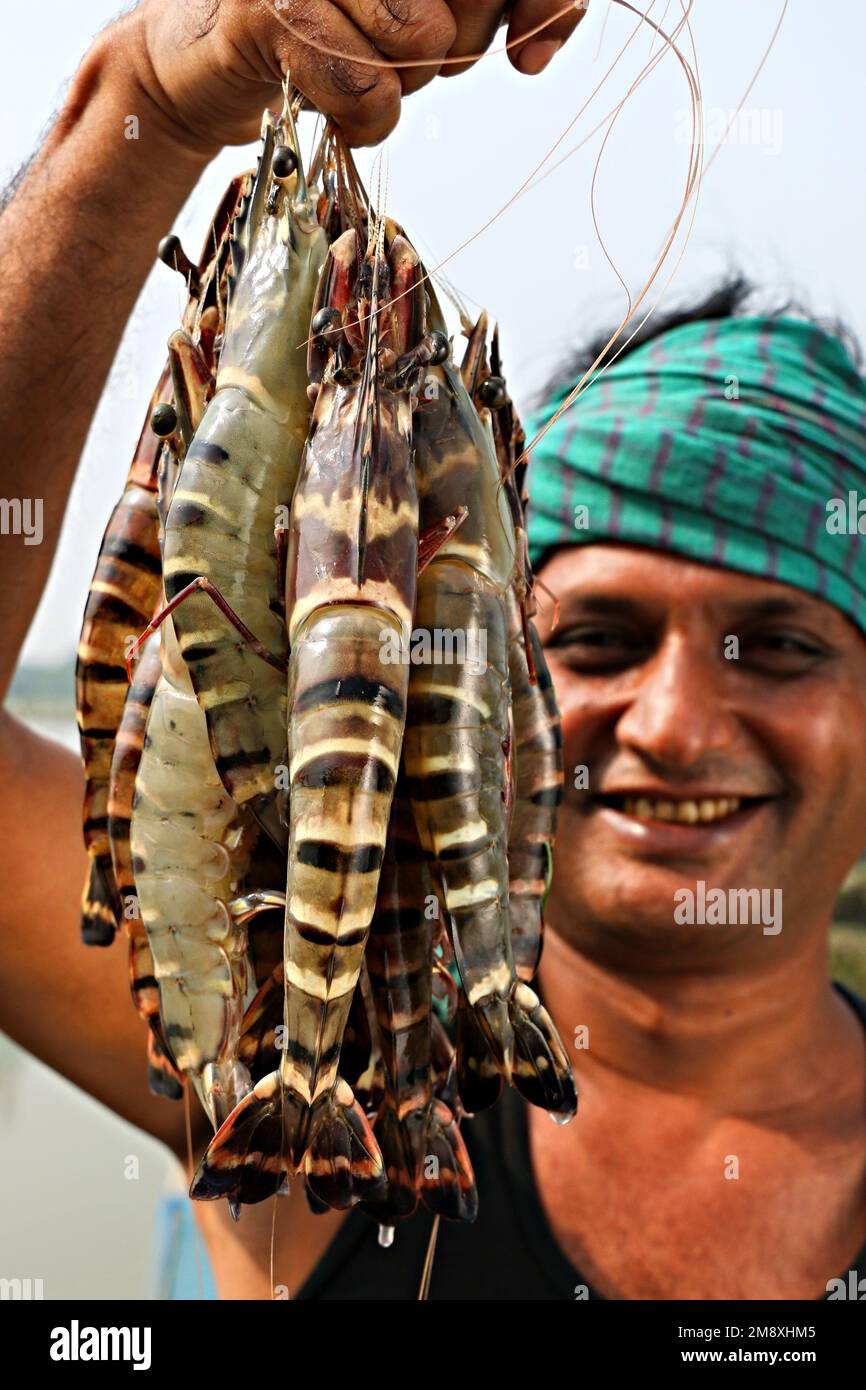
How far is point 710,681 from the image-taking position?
113 centimetres

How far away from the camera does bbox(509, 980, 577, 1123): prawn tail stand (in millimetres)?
419

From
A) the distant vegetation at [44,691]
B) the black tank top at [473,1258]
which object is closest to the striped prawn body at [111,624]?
the black tank top at [473,1258]

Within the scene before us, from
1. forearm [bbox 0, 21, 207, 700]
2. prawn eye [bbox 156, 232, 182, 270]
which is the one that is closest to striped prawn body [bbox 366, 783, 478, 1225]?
prawn eye [bbox 156, 232, 182, 270]

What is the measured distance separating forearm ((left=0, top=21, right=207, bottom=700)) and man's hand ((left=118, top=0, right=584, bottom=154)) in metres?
0.03

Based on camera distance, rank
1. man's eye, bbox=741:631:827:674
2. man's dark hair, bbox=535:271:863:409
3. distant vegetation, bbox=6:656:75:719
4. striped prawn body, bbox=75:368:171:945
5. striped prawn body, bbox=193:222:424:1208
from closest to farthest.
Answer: striped prawn body, bbox=193:222:424:1208, striped prawn body, bbox=75:368:171:945, man's eye, bbox=741:631:827:674, man's dark hair, bbox=535:271:863:409, distant vegetation, bbox=6:656:75:719

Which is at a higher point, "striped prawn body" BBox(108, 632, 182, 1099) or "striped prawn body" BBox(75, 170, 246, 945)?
"striped prawn body" BBox(75, 170, 246, 945)

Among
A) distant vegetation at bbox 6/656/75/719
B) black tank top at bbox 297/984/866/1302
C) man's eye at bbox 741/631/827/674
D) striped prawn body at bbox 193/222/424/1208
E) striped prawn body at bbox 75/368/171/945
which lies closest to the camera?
striped prawn body at bbox 193/222/424/1208

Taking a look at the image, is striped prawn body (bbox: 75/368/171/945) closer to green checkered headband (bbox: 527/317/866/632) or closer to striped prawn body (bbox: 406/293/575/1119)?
striped prawn body (bbox: 406/293/575/1119)

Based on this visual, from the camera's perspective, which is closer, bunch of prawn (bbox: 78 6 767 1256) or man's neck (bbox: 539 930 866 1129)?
bunch of prawn (bbox: 78 6 767 1256)

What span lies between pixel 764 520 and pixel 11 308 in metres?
0.71
